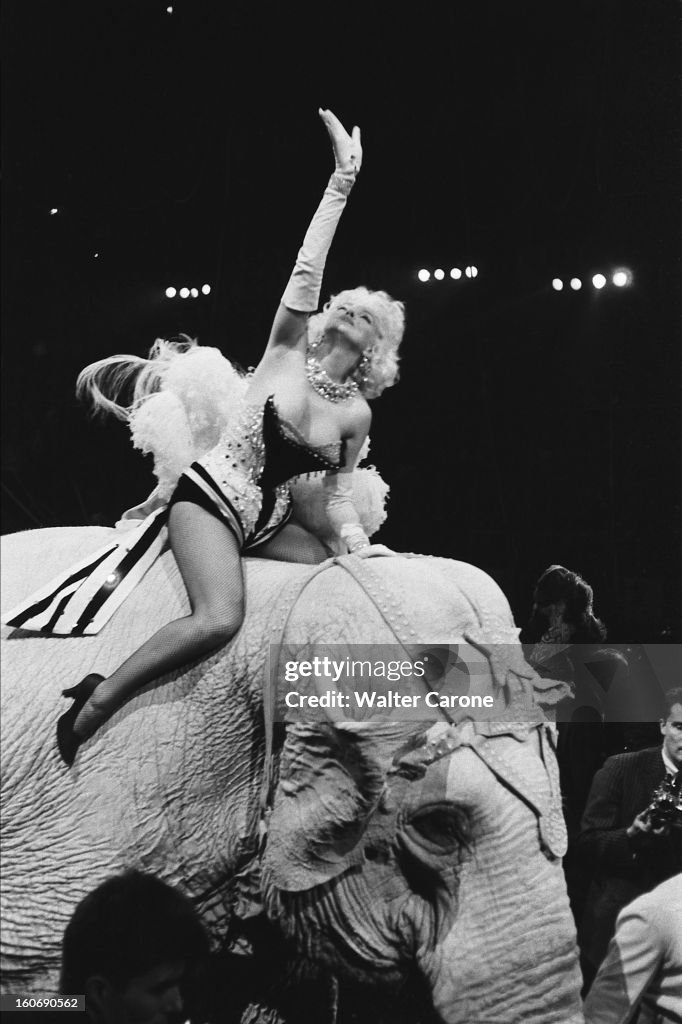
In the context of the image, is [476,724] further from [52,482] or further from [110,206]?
[110,206]

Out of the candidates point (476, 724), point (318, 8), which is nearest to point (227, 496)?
point (476, 724)

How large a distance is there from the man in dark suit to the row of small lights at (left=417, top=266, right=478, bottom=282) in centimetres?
97

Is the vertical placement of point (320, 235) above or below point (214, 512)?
above

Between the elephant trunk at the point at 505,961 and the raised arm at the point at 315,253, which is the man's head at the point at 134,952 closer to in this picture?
the elephant trunk at the point at 505,961

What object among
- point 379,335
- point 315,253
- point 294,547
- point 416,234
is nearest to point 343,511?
point 294,547

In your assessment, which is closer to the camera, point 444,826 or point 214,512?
point 444,826

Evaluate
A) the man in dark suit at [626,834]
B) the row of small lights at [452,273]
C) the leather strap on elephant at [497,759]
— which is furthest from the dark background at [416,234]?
the leather strap on elephant at [497,759]

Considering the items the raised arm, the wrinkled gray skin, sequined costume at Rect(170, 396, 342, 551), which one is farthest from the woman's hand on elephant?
the raised arm

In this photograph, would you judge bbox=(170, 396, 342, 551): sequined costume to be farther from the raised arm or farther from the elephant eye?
the elephant eye

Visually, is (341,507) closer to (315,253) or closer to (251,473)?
(251,473)

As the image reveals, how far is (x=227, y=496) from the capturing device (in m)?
1.88

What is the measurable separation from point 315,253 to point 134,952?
4.16 ft

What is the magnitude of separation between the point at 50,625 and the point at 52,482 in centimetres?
34

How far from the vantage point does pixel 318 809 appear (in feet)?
→ 5.64
